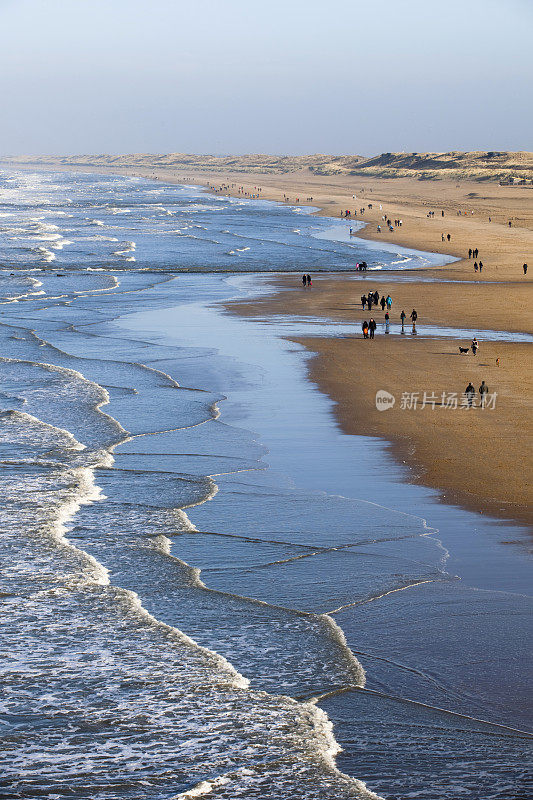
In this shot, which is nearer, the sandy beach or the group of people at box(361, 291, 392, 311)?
the sandy beach

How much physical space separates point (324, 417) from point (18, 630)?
14.0 m

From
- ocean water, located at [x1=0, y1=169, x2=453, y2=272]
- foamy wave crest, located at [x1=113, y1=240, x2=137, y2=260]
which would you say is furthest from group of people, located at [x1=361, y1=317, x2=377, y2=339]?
foamy wave crest, located at [x1=113, y1=240, x2=137, y2=260]

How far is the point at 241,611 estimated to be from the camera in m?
14.2

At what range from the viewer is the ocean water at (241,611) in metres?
10.6

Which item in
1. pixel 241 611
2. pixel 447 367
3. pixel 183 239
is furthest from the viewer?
pixel 183 239

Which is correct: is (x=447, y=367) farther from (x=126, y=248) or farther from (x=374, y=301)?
(x=126, y=248)

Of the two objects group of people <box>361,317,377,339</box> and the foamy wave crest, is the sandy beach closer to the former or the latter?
group of people <box>361,317,377,339</box>

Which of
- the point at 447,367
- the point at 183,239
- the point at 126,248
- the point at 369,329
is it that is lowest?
the point at 447,367

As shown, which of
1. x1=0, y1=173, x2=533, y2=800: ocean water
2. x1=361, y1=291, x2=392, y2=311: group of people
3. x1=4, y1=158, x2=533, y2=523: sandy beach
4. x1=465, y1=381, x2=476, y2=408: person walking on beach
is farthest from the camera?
x1=361, y1=291, x2=392, y2=311: group of people

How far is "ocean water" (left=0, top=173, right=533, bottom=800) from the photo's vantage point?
10586 mm

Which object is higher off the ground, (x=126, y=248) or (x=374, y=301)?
(x=126, y=248)

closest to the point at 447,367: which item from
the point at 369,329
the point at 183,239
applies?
the point at 369,329

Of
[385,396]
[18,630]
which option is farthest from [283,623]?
[385,396]

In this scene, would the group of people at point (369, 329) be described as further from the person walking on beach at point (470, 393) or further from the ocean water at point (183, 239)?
the ocean water at point (183, 239)
